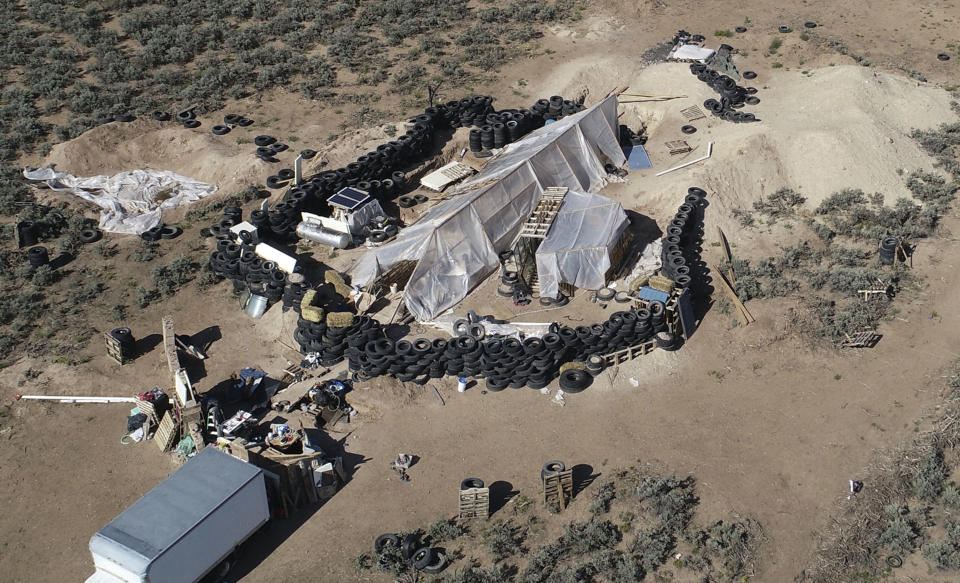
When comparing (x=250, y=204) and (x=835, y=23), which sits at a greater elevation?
(x=835, y=23)

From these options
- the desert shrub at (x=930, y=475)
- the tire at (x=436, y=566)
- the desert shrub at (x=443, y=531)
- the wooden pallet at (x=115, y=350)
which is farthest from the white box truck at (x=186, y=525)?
the desert shrub at (x=930, y=475)

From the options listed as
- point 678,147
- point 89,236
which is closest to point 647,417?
point 678,147

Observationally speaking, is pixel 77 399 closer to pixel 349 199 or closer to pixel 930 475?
pixel 349 199

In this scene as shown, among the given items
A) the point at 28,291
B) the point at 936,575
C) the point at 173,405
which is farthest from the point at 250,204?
the point at 936,575

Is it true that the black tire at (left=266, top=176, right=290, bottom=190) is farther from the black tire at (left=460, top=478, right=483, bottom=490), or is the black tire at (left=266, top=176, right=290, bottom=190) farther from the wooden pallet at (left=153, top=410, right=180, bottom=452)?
the black tire at (left=460, top=478, right=483, bottom=490)

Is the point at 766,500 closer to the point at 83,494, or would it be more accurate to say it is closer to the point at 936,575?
the point at 936,575

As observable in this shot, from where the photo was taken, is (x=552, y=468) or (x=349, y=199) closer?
(x=552, y=468)

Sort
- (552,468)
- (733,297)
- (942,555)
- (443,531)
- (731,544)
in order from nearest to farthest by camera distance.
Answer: (942,555) < (731,544) < (443,531) < (552,468) < (733,297)
